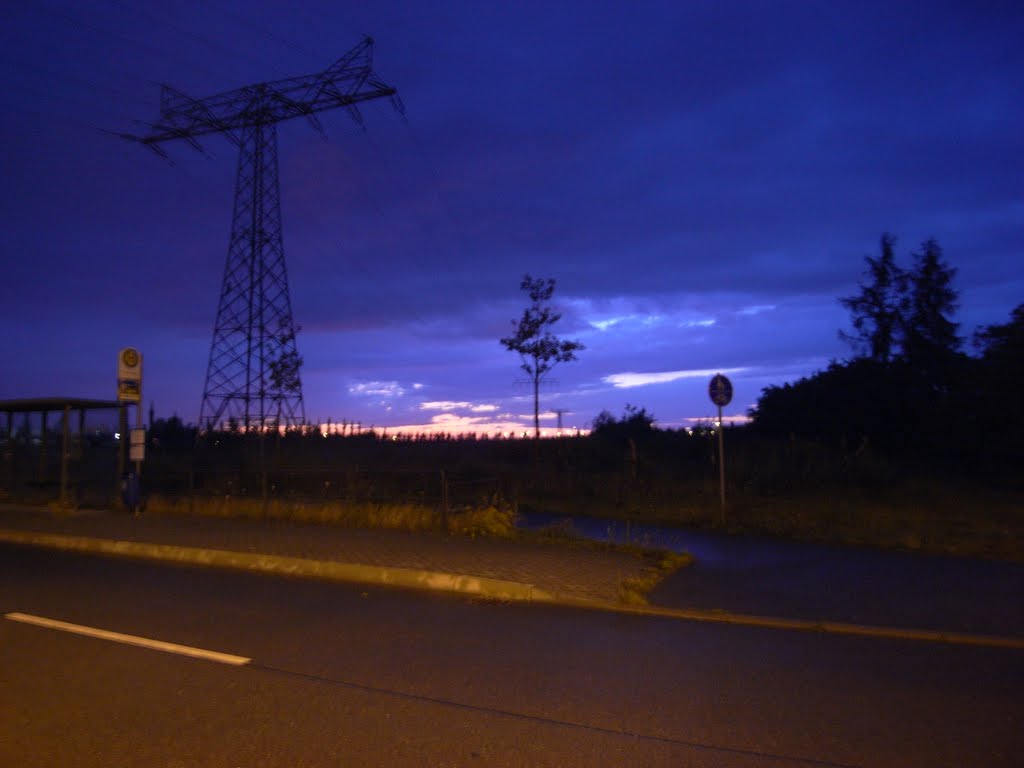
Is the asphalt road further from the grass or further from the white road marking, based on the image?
the grass

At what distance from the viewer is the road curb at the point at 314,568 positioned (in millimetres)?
9914

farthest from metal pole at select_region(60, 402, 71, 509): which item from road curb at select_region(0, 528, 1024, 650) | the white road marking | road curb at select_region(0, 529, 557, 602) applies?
the white road marking

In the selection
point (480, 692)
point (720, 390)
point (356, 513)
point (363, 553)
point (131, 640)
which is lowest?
point (480, 692)

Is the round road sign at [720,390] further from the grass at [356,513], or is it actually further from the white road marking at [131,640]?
the white road marking at [131,640]

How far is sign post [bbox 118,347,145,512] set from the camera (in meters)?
17.1

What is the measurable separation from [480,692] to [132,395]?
13.7 meters

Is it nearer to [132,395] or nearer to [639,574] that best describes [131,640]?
[639,574]

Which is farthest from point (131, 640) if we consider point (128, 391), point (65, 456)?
point (65, 456)

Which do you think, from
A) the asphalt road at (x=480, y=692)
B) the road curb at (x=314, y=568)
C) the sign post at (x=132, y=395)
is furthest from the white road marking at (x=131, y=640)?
the sign post at (x=132, y=395)

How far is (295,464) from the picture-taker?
28.0m

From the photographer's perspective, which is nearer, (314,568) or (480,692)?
(480,692)

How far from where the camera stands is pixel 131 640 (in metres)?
7.72

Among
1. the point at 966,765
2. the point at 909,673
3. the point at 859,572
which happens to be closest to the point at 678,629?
the point at 909,673

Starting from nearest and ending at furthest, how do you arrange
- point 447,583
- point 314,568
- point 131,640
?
1. point 131,640
2. point 447,583
3. point 314,568
